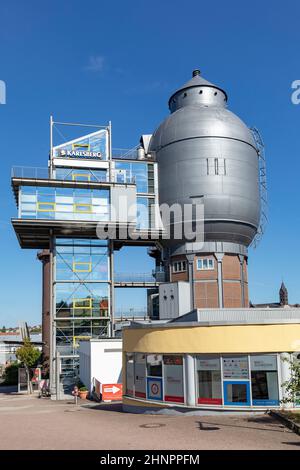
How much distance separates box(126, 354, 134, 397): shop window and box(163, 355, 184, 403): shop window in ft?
8.98

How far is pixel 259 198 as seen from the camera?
156ft

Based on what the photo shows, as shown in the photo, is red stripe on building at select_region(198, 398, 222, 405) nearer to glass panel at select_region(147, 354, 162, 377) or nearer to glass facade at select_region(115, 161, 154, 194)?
glass panel at select_region(147, 354, 162, 377)

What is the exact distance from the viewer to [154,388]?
20.0 meters

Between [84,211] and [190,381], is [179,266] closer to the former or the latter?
[84,211]

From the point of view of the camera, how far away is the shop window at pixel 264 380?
17.2m

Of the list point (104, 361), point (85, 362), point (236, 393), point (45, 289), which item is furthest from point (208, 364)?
point (45, 289)

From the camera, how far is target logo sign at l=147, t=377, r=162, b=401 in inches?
772

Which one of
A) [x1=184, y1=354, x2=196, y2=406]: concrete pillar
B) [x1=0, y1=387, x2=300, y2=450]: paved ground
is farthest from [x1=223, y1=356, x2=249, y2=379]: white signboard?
[x1=0, y1=387, x2=300, y2=450]: paved ground

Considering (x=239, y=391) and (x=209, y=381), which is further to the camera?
(x=209, y=381)

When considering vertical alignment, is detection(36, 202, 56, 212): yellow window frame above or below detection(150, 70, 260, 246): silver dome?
below

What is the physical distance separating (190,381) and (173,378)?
94cm

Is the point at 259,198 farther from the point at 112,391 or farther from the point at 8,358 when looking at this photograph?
the point at 8,358
